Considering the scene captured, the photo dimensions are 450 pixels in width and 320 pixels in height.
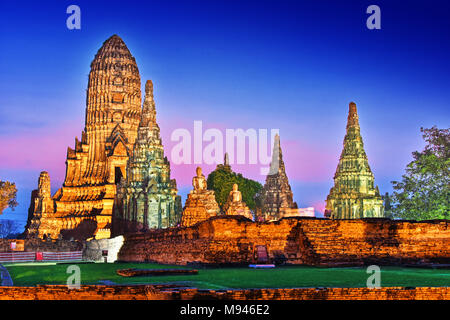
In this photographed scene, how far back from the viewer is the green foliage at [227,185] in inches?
3292

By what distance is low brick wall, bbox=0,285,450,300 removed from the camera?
1206cm

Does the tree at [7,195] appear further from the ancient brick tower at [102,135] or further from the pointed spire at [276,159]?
the pointed spire at [276,159]

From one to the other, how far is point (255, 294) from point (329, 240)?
377 inches

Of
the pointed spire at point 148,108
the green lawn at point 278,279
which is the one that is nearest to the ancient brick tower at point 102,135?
the pointed spire at point 148,108

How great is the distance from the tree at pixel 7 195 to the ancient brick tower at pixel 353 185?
31.2 metres

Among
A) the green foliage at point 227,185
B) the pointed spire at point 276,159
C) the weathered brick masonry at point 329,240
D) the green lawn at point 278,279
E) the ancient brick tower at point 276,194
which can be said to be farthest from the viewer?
the pointed spire at point 276,159

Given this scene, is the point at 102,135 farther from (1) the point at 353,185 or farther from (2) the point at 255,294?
(2) the point at 255,294

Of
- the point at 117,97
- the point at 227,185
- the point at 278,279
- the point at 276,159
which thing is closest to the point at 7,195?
the point at 117,97

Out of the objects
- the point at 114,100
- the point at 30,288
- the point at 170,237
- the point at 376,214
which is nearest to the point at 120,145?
the point at 114,100

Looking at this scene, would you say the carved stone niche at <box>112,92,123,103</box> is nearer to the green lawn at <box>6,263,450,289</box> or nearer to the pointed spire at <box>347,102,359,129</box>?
the pointed spire at <box>347,102,359,129</box>

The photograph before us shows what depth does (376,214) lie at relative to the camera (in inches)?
2335

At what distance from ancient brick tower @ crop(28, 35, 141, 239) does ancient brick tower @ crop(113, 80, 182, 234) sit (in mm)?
6243

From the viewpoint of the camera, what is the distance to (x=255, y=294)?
12125 millimetres
